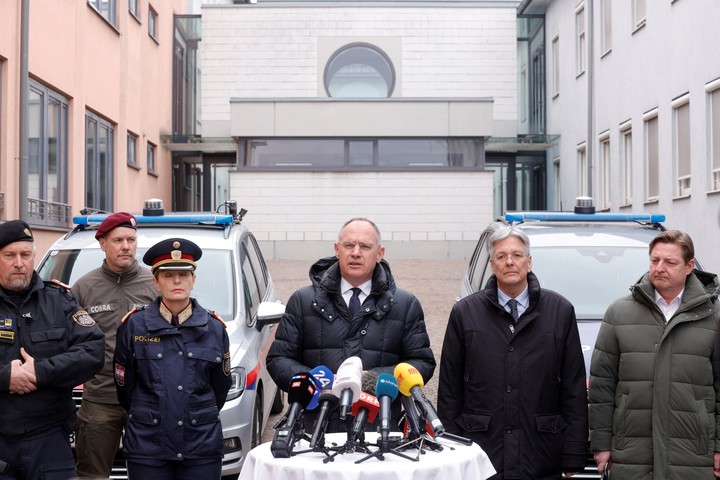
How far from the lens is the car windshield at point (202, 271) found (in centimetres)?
731

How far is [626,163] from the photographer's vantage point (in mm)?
21859

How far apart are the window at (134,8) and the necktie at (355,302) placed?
20.2 metres

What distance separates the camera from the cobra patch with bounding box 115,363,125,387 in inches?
183

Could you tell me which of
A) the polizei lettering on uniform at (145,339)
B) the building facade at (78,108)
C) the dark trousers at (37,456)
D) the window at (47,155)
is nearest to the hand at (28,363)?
the dark trousers at (37,456)

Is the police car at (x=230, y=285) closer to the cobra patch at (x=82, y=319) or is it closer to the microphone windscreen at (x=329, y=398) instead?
the cobra patch at (x=82, y=319)

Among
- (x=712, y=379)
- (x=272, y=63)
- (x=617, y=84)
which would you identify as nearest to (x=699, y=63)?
(x=617, y=84)

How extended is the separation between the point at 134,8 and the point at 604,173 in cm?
1252

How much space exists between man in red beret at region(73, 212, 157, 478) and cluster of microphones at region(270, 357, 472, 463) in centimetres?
206

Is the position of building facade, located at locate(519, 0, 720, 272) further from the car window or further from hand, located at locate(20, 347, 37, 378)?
hand, located at locate(20, 347, 37, 378)

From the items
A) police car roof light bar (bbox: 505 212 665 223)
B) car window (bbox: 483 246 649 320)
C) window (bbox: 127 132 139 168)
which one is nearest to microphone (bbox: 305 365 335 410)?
car window (bbox: 483 246 649 320)

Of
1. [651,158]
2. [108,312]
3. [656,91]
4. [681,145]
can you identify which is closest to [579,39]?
[651,158]

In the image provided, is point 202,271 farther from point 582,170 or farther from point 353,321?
point 582,170

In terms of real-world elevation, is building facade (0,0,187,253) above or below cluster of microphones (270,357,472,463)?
above

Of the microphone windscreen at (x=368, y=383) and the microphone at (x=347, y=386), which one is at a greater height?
the microphone at (x=347, y=386)
